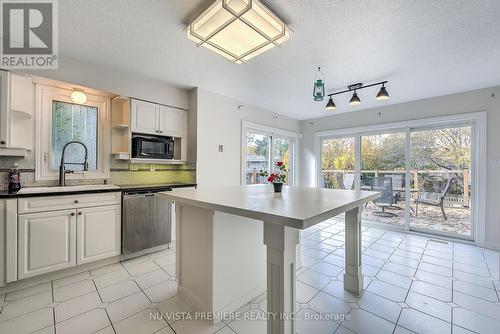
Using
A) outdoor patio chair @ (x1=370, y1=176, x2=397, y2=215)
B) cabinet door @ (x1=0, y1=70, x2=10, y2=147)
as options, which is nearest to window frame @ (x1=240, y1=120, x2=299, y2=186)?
outdoor patio chair @ (x1=370, y1=176, x2=397, y2=215)

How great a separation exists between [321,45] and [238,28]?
0.93 meters

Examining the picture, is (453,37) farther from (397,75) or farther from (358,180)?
(358,180)

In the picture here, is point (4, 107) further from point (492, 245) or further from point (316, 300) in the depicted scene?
point (492, 245)

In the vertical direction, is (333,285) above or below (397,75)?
below

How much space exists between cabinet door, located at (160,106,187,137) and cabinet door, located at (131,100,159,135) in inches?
3.6

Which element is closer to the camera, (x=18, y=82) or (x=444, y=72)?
(x=18, y=82)

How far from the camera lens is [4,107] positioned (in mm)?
2133

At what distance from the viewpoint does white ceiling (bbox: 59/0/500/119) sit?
5.55ft

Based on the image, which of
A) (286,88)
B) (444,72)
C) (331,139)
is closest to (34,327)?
(286,88)

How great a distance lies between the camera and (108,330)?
157cm

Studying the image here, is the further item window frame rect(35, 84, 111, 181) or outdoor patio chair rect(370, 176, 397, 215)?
outdoor patio chair rect(370, 176, 397, 215)

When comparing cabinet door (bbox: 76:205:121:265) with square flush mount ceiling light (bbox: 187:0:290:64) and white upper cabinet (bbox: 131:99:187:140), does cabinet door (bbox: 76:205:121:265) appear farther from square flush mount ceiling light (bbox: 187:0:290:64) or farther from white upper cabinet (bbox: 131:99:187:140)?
A: square flush mount ceiling light (bbox: 187:0:290:64)

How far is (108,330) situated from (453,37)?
3.90 m

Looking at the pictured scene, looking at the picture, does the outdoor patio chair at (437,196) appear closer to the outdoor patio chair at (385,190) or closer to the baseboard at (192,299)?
the outdoor patio chair at (385,190)
